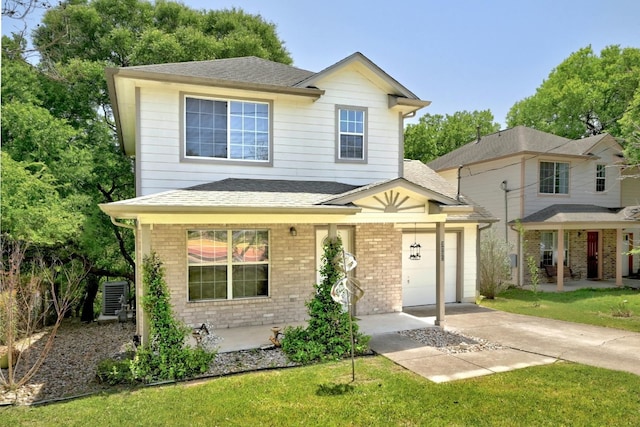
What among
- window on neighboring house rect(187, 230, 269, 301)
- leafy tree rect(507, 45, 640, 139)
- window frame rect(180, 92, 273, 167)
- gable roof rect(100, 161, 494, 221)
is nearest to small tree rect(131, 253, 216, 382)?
gable roof rect(100, 161, 494, 221)

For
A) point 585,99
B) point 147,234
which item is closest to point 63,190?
point 147,234

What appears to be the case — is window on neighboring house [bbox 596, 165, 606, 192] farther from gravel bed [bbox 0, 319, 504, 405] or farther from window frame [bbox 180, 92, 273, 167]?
window frame [bbox 180, 92, 273, 167]

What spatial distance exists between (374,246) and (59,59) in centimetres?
1531

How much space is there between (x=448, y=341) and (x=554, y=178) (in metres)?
12.9

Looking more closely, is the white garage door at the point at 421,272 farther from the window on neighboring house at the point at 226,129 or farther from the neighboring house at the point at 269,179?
the window on neighboring house at the point at 226,129

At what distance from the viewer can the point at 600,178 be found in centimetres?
1831

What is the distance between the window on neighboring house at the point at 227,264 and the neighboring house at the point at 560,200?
38.9ft

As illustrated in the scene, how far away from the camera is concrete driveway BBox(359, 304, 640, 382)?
6578mm

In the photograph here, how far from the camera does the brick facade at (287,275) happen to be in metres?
8.41

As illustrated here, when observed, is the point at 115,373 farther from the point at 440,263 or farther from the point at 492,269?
the point at 492,269

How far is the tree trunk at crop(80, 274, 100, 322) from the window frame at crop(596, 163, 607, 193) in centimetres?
2157

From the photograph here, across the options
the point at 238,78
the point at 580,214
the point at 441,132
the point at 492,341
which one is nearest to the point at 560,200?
the point at 580,214

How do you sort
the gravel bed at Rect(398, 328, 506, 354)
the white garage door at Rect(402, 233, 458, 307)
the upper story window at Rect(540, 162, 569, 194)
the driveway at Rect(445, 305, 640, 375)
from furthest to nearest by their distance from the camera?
the upper story window at Rect(540, 162, 569, 194)
the white garage door at Rect(402, 233, 458, 307)
the gravel bed at Rect(398, 328, 506, 354)
the driveway at Rect(445, 305, 640, 375)

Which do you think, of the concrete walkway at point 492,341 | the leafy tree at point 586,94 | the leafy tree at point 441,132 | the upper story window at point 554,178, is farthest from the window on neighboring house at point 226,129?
the leafy tree at point 586,94
